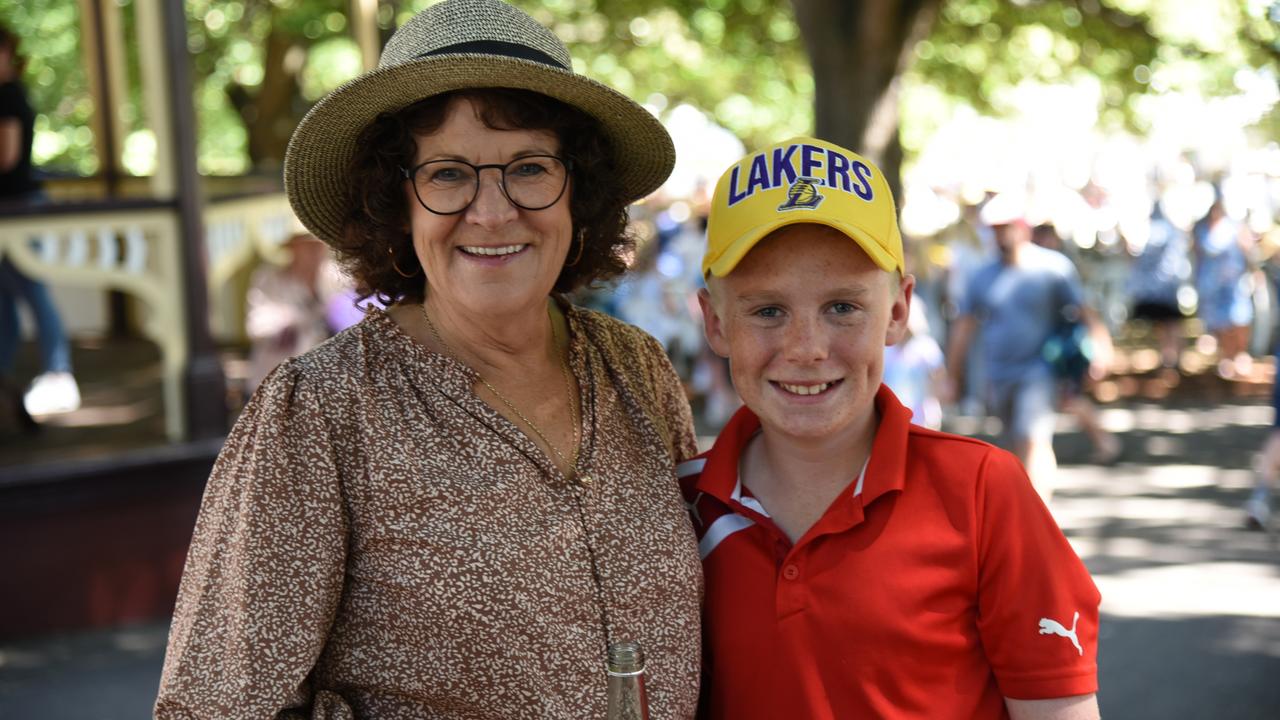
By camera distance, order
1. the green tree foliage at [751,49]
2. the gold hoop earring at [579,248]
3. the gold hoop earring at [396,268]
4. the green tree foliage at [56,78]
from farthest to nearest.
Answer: the green tree foliage at [56,78] < the green tree foliage at [751,49] < the gold hoop earring at [579,248] < the gold hoop earring at [396,268]

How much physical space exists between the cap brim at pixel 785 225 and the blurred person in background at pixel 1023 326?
5797 mm

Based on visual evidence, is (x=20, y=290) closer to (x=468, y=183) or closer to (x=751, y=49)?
(x=468, y=183)

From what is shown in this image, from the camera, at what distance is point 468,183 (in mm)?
2082

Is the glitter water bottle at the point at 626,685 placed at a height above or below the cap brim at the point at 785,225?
below

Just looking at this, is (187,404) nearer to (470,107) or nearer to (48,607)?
(48,607)

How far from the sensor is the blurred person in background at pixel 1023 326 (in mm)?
7848

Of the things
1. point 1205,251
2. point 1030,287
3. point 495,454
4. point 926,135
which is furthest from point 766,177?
point 926,135

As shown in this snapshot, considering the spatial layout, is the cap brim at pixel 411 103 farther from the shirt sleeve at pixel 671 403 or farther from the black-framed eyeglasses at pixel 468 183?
the shirt sleeve at pixel 671 403

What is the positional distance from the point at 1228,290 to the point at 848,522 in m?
13.6

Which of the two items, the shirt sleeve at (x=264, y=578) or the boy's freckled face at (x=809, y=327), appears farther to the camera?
the boy's freckled face at (x=809, y=327)

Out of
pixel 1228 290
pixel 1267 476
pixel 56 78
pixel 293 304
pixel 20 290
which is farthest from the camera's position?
pixel 56 78

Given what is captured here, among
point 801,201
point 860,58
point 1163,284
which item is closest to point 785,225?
point 801,201

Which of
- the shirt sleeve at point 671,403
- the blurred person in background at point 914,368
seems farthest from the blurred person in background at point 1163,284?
the shirt sleeve at point 671,403

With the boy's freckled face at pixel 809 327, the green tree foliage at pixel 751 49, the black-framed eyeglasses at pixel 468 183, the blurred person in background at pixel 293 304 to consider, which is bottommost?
the boy's freckled face at pixel 809 327
